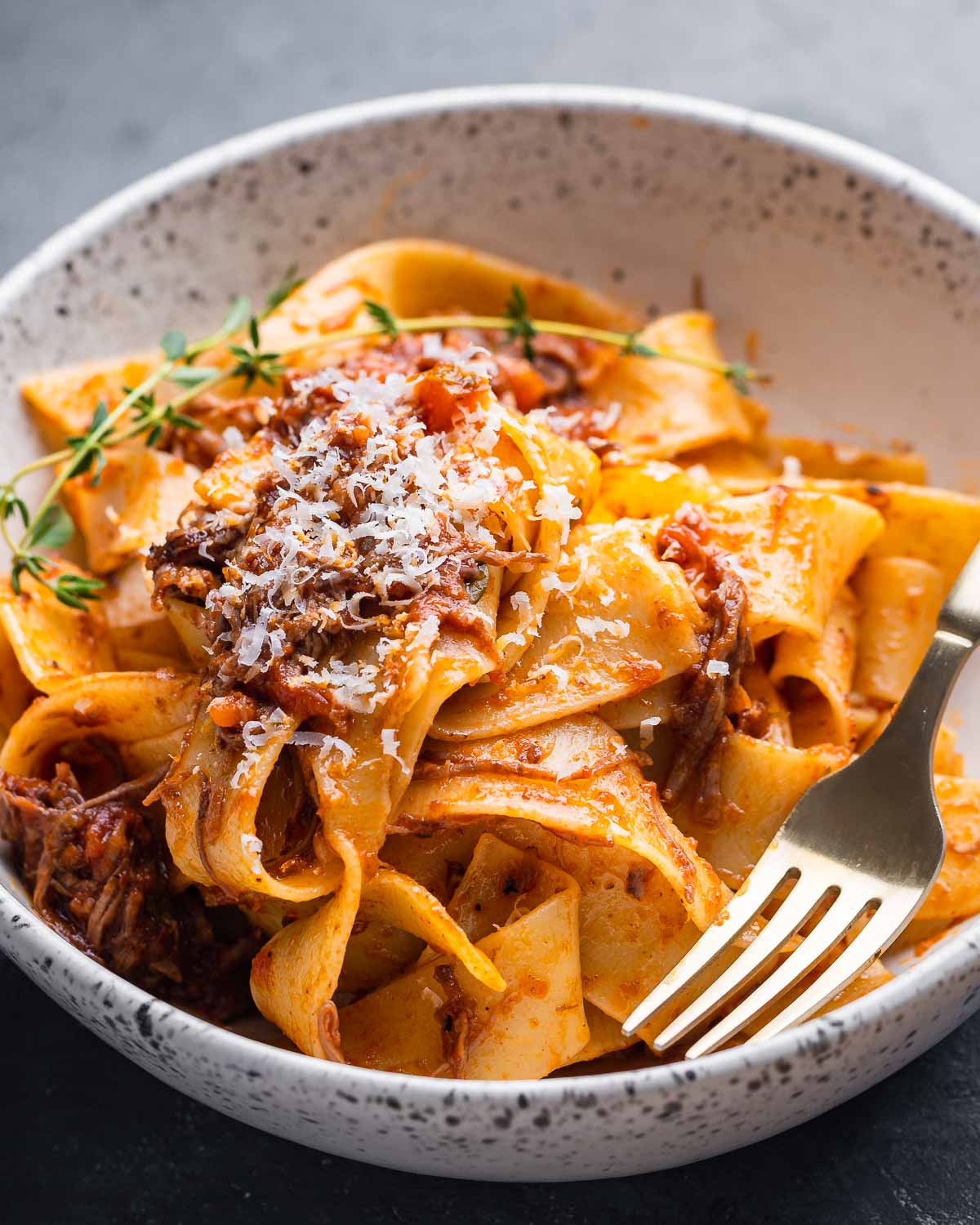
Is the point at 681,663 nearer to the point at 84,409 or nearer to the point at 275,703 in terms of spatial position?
the point at 275,703

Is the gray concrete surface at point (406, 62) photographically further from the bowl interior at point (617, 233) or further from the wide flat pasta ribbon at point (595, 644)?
the wide flat pasta ribbon at point (595, 644)

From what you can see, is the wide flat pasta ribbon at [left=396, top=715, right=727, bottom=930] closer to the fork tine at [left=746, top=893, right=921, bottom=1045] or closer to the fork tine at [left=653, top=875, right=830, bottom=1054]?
the fork tine at [left=653, top=875, right=830, bottom=1054]

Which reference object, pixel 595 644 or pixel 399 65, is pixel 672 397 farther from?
pixel 399 65

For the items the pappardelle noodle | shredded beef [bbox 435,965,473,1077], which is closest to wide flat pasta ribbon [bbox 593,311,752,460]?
the pappardelle noodle

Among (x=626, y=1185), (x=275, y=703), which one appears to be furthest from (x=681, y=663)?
(x=626, y=1185)

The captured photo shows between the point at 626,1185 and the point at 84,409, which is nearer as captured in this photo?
the point at 626,1185

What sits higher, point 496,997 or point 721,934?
point 721,934

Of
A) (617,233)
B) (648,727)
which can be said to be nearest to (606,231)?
(617,233)
